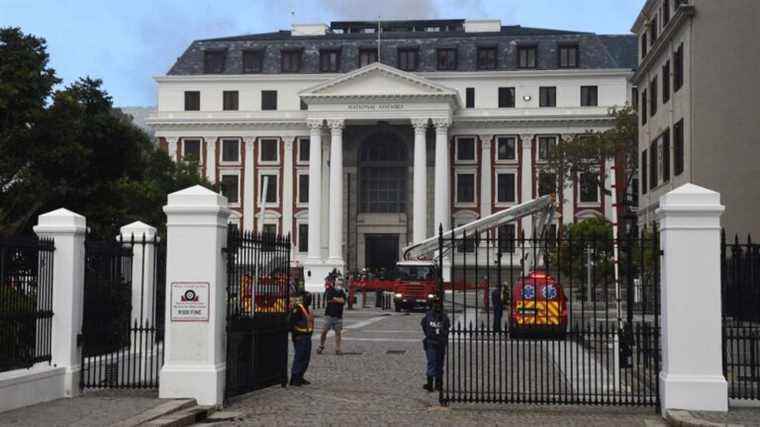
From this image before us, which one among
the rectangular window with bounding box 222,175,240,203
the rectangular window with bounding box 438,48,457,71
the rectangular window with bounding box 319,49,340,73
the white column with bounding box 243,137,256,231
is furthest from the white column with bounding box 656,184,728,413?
the rectangular window with bounding box 319,49,340,73

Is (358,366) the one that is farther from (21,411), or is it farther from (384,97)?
(384,97)

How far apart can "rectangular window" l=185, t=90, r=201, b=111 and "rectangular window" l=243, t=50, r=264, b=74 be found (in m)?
4.33

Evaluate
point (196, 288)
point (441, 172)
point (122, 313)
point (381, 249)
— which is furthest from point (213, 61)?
point (196, 288)

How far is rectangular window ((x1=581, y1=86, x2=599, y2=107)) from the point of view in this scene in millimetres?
84000

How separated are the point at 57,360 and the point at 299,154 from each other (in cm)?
7094

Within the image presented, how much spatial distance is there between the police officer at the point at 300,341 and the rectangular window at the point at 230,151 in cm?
6916

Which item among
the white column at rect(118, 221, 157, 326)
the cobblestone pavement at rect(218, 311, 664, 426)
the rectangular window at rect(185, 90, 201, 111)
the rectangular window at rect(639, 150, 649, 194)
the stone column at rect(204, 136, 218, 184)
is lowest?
the cobblestone pavement at rect(218, 311, 664, 426)

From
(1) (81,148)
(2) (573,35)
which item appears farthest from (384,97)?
(1) (81,148)

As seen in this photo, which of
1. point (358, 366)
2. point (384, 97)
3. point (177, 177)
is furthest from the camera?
point (384, 97)

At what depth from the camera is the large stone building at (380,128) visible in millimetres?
83250

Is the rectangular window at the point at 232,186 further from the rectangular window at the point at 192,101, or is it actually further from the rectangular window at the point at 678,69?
the rectangular window at the point at 678,69

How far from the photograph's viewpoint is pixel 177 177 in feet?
219

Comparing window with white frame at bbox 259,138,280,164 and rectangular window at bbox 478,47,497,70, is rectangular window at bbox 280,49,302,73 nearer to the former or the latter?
window with white frame at bbox 259,138,280,164

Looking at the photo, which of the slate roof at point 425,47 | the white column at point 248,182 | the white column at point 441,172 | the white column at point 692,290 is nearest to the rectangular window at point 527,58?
the slate roof at point 425,47
